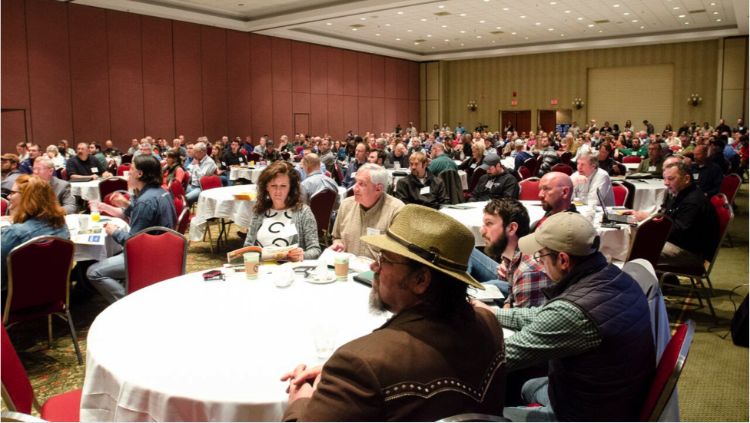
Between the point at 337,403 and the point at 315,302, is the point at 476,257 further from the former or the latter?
the point at 337,403

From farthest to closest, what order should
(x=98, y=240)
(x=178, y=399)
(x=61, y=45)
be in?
(x=61, y=45), (x=98, y=240), (x=178, y=399)

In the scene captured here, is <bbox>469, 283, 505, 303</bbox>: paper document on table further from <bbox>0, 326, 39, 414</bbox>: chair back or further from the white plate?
<bbox>0, 326, 39, 414</bbox>: chair back

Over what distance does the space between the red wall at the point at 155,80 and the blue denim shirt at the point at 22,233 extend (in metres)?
12.2

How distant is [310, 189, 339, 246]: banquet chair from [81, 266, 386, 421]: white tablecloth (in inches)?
137

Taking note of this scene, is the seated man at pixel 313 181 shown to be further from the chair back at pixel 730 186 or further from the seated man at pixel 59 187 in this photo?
the chair back at pixel 730 186

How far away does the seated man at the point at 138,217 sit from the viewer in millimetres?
4332

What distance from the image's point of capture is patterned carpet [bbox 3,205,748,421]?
134 inches

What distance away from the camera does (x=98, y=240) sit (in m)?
4.52

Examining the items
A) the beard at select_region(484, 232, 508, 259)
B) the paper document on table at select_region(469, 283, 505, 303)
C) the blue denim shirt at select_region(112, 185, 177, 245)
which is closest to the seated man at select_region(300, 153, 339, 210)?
the blue denim shirt at select_region(112, 185, 177, 245)

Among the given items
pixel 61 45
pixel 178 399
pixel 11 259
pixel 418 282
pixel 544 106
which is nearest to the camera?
pixel 418 282

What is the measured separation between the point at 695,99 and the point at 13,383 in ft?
83.3

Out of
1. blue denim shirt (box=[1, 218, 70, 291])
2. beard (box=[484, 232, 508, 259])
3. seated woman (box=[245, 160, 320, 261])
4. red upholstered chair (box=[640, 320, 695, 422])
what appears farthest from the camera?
seated woman (box=[245, 160, 320, 261])

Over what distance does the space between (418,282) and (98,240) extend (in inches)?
147

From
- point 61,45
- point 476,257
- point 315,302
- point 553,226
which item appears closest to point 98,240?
point 315,302
